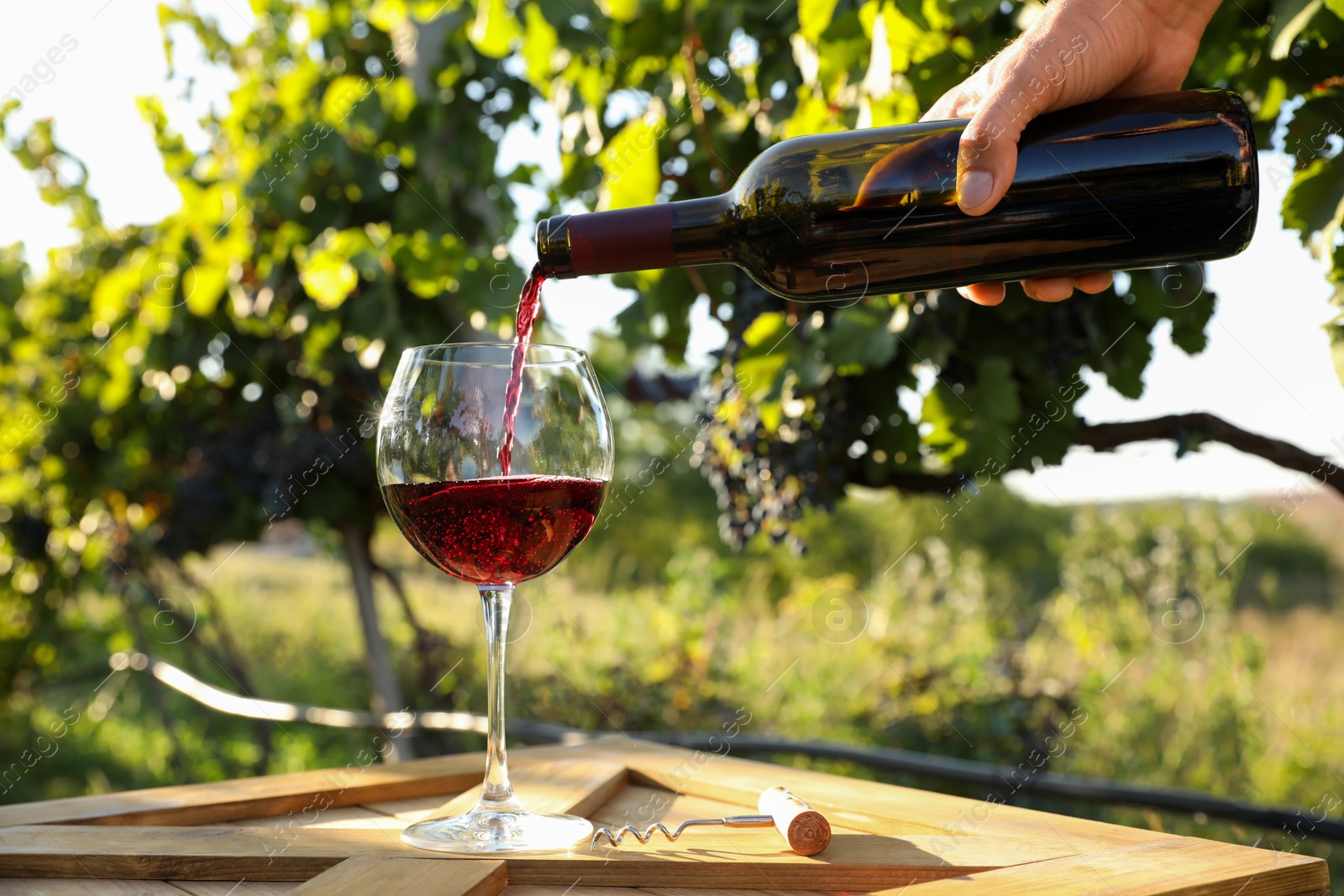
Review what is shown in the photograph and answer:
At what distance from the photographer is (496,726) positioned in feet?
3.64

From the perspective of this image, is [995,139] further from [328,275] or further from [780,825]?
[328,275]

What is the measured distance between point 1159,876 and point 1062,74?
0.78m

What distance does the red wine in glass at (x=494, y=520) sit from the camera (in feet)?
3.70

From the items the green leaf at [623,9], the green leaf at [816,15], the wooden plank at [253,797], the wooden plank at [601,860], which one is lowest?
the wooden plank at [601,860]

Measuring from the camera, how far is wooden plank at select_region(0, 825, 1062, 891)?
3.11ft

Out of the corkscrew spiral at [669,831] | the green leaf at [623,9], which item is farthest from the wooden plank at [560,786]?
the green leaf at [623,9]

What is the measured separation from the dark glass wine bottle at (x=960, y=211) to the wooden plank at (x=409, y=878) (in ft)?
1.94

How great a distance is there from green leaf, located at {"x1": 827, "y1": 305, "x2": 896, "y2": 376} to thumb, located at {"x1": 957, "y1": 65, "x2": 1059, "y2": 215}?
28.9 inches

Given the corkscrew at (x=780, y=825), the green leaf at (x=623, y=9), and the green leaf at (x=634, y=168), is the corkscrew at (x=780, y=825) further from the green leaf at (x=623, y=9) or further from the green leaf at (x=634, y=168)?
the green leaf at (x=623, y=9)

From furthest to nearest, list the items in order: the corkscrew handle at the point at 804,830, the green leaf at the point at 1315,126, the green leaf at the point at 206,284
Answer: the green leaf at the point at 206,284, the green leaf at the point at 1315,126, the corkscrew handle at the point at 804,830

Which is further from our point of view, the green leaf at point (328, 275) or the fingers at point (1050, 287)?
the green leaf at point (328, 275)

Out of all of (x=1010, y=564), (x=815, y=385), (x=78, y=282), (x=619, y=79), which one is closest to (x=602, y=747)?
(x=815, y=385)

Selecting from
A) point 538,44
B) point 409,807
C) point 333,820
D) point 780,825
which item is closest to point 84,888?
point 333,820

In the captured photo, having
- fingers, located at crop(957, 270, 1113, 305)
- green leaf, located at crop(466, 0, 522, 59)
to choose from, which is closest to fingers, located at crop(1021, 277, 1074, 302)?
fingers, located at crop(957, 270, 1113, 305)
